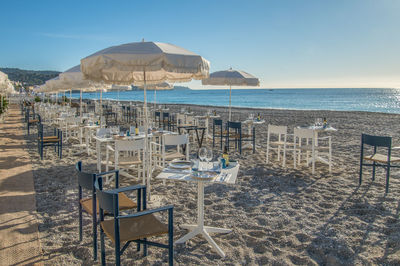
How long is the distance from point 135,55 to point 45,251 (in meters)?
2.11

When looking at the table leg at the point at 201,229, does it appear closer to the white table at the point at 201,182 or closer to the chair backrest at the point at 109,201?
the white table at the point at 201,182

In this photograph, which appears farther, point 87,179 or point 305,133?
point 305,133

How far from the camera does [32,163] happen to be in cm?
634

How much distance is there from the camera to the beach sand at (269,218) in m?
2.85

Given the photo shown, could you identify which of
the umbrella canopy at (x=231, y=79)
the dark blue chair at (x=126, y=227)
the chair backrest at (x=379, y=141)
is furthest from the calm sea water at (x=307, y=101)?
the dark blue chair at (x=126, y=227)

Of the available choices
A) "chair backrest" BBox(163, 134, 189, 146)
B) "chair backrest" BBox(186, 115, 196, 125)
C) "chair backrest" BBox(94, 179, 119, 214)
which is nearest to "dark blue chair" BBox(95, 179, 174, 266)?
"chair backrest" BBox(94, 179, 119, 214)

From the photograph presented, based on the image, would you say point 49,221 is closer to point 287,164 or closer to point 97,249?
point 97,249

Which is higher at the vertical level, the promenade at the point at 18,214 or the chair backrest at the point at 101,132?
the chair backrest at the point at 101,132

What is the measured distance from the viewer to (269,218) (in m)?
3.70

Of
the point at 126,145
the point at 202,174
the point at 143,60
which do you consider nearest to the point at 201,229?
the point at 202,174

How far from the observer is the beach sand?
2854 mm

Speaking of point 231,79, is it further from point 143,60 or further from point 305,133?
point 143,60

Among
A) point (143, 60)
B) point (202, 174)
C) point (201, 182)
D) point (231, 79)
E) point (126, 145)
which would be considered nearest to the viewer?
point (202, 174)

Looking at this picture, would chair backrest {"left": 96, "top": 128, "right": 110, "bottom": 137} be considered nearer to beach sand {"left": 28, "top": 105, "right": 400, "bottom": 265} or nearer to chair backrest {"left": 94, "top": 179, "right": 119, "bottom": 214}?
beach sand {"left": 28, "top": 105, "right": 400, "bottom": 265}
